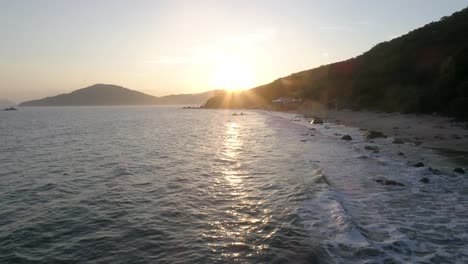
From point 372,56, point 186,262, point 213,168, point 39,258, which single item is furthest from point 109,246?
point 372,56

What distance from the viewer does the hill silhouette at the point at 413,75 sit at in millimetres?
40812

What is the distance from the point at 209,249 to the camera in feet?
34.8

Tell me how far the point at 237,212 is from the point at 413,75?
188ft

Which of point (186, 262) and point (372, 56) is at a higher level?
point (372, 56)

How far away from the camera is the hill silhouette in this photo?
4081 cm

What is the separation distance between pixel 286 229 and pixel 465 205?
7.67 meters

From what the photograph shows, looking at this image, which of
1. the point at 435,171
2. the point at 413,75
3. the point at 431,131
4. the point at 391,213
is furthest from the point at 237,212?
the point at 413,75

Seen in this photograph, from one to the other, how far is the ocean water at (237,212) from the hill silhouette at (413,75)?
2068cm

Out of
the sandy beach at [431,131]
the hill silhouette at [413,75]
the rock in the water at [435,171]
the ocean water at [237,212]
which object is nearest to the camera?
the ocean water at [237,212]

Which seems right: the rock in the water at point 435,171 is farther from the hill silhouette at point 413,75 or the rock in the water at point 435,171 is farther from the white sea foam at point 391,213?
the hill silhouette at point 413,75

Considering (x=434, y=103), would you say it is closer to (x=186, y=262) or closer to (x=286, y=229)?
(x=286, y=229)

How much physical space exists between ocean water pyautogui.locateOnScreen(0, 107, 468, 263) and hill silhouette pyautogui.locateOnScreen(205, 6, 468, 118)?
2068 centimetres

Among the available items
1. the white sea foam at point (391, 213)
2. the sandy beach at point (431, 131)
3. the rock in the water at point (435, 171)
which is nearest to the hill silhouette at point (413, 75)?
the sandy beach at point (431, 131)

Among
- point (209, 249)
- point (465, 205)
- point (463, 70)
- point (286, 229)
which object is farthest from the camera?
point (463, 70)
